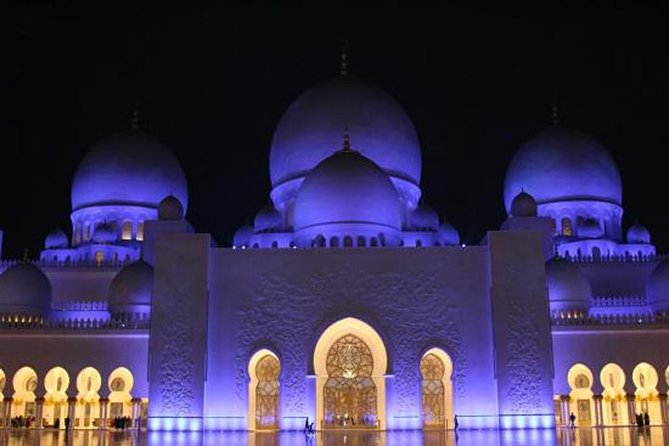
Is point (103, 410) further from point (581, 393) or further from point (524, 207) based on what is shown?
point (524, 207)

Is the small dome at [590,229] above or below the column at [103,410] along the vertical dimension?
above

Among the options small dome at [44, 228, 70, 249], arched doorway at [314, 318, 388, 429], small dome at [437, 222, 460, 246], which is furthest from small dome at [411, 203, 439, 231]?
small dome at [44, 228, 70, 249]

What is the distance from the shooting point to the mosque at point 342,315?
58.6 ft

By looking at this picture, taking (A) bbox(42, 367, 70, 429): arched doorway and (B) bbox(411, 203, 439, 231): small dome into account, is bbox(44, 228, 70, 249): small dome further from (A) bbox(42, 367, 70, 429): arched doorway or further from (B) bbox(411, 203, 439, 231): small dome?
(B) bbox(411, 203, 439, 231): small dome

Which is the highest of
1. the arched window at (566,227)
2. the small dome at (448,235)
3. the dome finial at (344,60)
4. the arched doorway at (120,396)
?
the dome finial at (344,60)

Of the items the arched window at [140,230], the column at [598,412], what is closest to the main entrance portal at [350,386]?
the column at [598,412]

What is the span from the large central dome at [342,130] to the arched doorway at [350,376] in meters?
5.67

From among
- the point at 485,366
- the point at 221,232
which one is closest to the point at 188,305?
the point at 485,366

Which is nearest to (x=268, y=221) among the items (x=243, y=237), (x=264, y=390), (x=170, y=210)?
(x=243, y=237)

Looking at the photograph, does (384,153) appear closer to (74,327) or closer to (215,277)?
(215,277)

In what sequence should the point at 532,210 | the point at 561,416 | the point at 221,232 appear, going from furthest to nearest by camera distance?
the point at 221,232 → the point at 532,210 → the point at 561,416

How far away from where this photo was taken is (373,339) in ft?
60.5

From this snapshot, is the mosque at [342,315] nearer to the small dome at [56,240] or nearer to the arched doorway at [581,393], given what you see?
the arched doorway at [581,393]

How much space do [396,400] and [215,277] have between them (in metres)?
4.86
